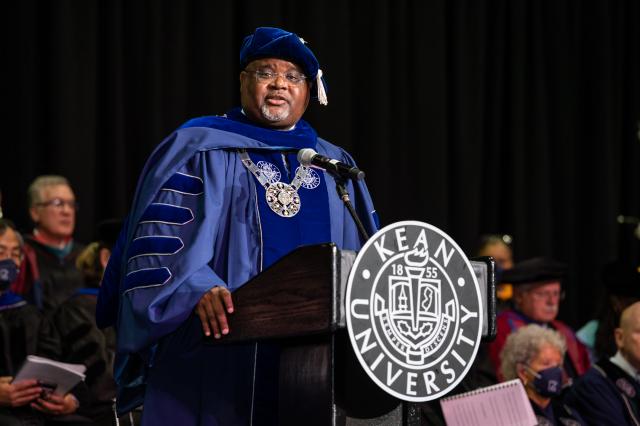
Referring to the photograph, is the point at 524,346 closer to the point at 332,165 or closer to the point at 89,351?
the point at 89,351

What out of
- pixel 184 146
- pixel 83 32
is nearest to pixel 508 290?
pixel 83 32

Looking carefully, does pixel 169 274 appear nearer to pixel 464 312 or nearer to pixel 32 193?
pixel 464 312

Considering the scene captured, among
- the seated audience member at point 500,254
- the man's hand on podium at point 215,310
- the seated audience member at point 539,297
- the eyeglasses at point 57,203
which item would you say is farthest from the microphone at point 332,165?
the seated audience member at point 500,254

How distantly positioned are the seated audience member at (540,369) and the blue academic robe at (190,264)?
87.2 inches

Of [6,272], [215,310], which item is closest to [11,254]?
[6,272]

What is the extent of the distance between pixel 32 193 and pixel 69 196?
190mm

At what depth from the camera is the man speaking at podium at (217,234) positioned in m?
2.43

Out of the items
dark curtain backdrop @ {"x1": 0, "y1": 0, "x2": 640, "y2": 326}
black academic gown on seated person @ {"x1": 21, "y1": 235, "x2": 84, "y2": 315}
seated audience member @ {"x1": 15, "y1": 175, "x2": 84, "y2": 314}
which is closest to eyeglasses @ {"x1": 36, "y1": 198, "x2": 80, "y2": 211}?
seated audience member @ {"x1": 15, "y1": 175, "x2": 84, "y2": 314}

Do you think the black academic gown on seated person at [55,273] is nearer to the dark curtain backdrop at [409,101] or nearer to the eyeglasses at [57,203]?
the eyeglasses at [57,203]

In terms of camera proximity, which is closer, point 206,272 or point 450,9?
point 206,272

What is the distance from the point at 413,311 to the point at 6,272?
2.76m

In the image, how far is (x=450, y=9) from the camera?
7379 mm

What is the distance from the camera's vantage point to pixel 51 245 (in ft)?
17.3

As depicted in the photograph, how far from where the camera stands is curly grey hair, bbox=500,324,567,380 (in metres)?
4.82
